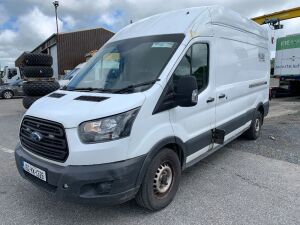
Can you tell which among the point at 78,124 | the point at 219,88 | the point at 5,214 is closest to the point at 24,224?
the point at 5,214

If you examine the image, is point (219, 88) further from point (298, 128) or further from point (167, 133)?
point (298, 128)

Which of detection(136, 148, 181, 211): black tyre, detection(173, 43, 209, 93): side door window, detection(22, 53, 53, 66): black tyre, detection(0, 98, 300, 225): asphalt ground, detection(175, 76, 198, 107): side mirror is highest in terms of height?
detection(22, 53, 53, 66): black tyre

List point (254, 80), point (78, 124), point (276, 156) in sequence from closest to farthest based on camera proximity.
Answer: point (78, 124) → point (276, 156) → point (254, 80)

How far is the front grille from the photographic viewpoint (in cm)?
315

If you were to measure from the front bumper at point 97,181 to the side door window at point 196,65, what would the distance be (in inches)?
48.1

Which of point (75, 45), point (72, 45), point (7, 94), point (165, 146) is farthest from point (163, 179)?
point (75, 45)

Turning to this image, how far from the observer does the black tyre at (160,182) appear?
3447mm

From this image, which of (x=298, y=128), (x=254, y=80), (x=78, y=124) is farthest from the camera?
(x=298, y=128)

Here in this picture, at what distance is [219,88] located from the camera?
475 centimetres

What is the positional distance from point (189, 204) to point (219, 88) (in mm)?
1871

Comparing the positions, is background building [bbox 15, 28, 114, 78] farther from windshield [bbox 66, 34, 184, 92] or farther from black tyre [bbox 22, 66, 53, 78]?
windshield [bbox 66, 34, 184, 92]

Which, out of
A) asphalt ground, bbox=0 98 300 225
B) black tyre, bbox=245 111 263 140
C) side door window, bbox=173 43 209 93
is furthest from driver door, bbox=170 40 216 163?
black tyre, bbox=245 111 263 140

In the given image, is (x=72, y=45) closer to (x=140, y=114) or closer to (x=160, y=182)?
(x=160, y=182)

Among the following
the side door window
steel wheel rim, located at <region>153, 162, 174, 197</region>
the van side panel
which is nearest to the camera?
steel wheel rim, located at <region>153, 162, 174, 197</region>
